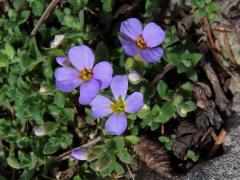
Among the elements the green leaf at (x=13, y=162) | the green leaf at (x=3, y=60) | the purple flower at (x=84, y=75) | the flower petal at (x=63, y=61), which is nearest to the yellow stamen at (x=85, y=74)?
the purple flower at (x=84, y=75)

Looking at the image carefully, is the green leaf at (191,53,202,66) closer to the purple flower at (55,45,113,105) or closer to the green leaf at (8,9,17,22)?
the purple flower at (55,45,113,105)

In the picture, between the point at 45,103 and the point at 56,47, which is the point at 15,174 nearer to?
the point at 45,103

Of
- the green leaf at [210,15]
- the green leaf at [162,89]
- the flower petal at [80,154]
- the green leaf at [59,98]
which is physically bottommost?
the flower petal at [80,154]

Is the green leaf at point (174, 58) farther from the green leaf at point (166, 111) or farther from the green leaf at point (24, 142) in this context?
the green leaf at point (24, 142)

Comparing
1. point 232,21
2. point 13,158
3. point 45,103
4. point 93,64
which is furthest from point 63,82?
point 232,21

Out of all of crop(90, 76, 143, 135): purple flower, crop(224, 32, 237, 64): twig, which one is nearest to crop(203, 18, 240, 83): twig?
crop(224, 32, 237, 64): twig

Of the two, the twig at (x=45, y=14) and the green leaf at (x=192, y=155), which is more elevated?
the twig at (x=45, y=14)
